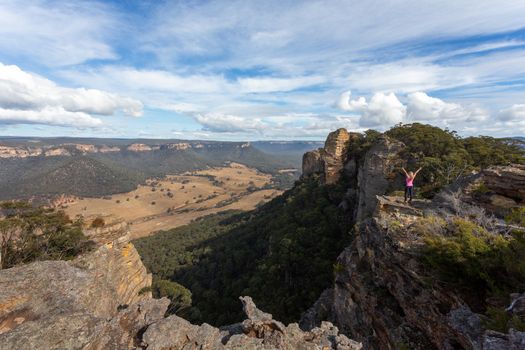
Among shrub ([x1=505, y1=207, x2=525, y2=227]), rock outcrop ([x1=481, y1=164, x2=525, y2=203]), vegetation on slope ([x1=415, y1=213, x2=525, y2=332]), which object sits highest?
rock outcrop ([x1=481, y1=164, x2=525, y2=203])

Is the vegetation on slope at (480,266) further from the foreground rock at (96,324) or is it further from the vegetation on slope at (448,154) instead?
the vegetation on slope at (448,154)

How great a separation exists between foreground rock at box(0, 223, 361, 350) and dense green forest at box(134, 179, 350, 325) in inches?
755

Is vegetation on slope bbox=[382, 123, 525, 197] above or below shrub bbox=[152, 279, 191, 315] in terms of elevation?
above

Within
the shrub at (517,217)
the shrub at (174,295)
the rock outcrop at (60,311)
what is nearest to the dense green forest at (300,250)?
the shrub at (174,295)

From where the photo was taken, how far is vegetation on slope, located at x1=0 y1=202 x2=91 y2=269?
22.1 m

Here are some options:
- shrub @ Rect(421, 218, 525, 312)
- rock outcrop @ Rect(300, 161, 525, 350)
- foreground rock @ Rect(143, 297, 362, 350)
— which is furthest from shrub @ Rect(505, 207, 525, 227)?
foreground rock @ Rect(143, 297, 362, 350)

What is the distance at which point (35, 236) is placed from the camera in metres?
24.4

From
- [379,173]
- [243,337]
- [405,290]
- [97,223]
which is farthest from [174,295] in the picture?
[405,290]

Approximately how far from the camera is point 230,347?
8.66 metres

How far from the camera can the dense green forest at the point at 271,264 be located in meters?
31.5

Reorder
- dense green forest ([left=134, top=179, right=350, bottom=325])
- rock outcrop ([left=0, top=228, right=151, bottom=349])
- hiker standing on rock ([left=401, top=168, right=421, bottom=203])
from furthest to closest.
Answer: dense green forest ([left=134, top=179, right=350, bottom=325]), hiker standing on rock ([left=401, top=168, right=421, bottom=203]), rock outcrop ([left=0, top=228, right=151, bottom=349])

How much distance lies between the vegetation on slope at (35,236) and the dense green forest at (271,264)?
1610cm

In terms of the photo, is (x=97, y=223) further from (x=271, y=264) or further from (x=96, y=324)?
(x=271, y=264)

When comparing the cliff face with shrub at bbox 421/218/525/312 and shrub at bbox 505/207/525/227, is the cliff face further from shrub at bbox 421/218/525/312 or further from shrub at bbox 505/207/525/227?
shrub at bbox 505/207/525/227
